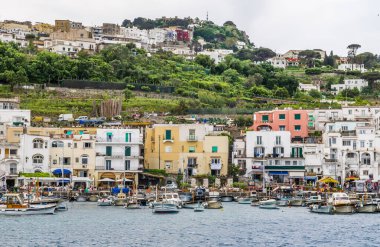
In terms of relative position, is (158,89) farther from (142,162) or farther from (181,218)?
(181,218)

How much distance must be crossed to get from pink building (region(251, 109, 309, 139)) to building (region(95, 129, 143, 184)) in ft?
52.8

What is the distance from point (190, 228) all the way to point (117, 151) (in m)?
32.8

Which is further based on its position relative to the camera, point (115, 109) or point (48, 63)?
point (48, 63)

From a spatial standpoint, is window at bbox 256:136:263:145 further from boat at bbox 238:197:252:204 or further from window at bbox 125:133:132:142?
window at bbox 125:133:132:142

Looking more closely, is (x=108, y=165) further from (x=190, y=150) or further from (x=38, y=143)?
(x=190, y=150)

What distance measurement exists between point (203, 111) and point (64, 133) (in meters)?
25.6

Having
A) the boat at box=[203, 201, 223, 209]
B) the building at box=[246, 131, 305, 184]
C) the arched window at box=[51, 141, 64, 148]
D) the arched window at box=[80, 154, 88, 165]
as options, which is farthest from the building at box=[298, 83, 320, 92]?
the boat at box=[203, 201, 223, 209]

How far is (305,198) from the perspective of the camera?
87688 mm

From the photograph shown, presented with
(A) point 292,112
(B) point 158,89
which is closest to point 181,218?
(A) point 292,112

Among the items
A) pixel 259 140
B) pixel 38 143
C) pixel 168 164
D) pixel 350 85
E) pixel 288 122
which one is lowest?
pixel 168 164

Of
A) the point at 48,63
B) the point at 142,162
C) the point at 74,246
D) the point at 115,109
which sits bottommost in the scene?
the point at 74,246

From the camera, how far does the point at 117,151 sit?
9638 centimetres

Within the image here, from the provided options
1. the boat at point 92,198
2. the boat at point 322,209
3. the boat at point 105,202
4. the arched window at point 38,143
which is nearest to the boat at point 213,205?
the boat at point 322,209

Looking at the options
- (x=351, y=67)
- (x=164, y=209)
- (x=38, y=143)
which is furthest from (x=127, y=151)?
(x=351, y=67)
